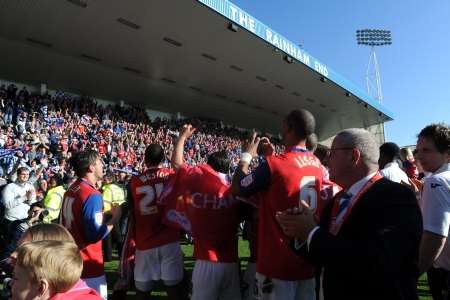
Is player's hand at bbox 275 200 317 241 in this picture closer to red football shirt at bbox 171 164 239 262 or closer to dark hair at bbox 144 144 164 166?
red football shirt at bbox 171 164 239 262

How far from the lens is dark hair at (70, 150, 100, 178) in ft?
13.2

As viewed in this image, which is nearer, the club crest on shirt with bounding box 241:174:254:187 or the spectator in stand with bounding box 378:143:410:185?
the club crest on shirt with bounding box 241:174:254:187

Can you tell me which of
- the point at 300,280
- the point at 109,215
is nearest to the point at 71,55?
the point at 109,215

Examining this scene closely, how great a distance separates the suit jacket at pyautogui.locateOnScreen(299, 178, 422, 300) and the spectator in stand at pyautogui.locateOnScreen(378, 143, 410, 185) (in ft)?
10.2

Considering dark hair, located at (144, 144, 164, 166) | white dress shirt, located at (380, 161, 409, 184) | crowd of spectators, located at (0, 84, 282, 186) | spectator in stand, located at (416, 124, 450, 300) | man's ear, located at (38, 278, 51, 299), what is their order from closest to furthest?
1. man's ear, located at (38, 278, 51, 299)
2. spectator in stand, located at (416, 124, 450, 300)
3. dark hair, located at (144, 144, 164, 166)
4. white dress shirt, located at (380, 161, 409, 184)
5. crowd of spectators, located at (0, 84, 282, 186)

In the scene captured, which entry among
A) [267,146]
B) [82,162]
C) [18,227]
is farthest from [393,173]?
[18,227]

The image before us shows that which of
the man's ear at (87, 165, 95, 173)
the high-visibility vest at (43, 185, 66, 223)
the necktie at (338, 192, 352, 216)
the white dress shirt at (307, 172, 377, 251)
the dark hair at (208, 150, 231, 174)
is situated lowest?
the high-visibility vest at (43, 185, 66, 223)

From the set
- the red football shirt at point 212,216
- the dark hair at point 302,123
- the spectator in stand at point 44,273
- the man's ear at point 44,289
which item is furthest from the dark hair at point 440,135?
the man's ear at point 44,289

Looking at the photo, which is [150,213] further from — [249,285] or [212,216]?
[249,285]

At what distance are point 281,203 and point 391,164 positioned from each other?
2.57 metres

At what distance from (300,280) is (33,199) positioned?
7319mm

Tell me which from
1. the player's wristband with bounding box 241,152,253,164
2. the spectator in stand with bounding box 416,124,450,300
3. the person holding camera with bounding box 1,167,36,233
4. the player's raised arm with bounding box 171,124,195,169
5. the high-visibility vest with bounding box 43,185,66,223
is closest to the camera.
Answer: the spectator in stand with bounding box 416,124,450,300

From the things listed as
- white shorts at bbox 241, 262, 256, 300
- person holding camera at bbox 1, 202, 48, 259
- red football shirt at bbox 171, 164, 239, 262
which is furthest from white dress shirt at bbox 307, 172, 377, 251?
person holding camera at bbox 1, 202, 48, 259

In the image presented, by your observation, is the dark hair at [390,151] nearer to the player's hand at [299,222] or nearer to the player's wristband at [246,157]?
the player's wristband at [246,157]
